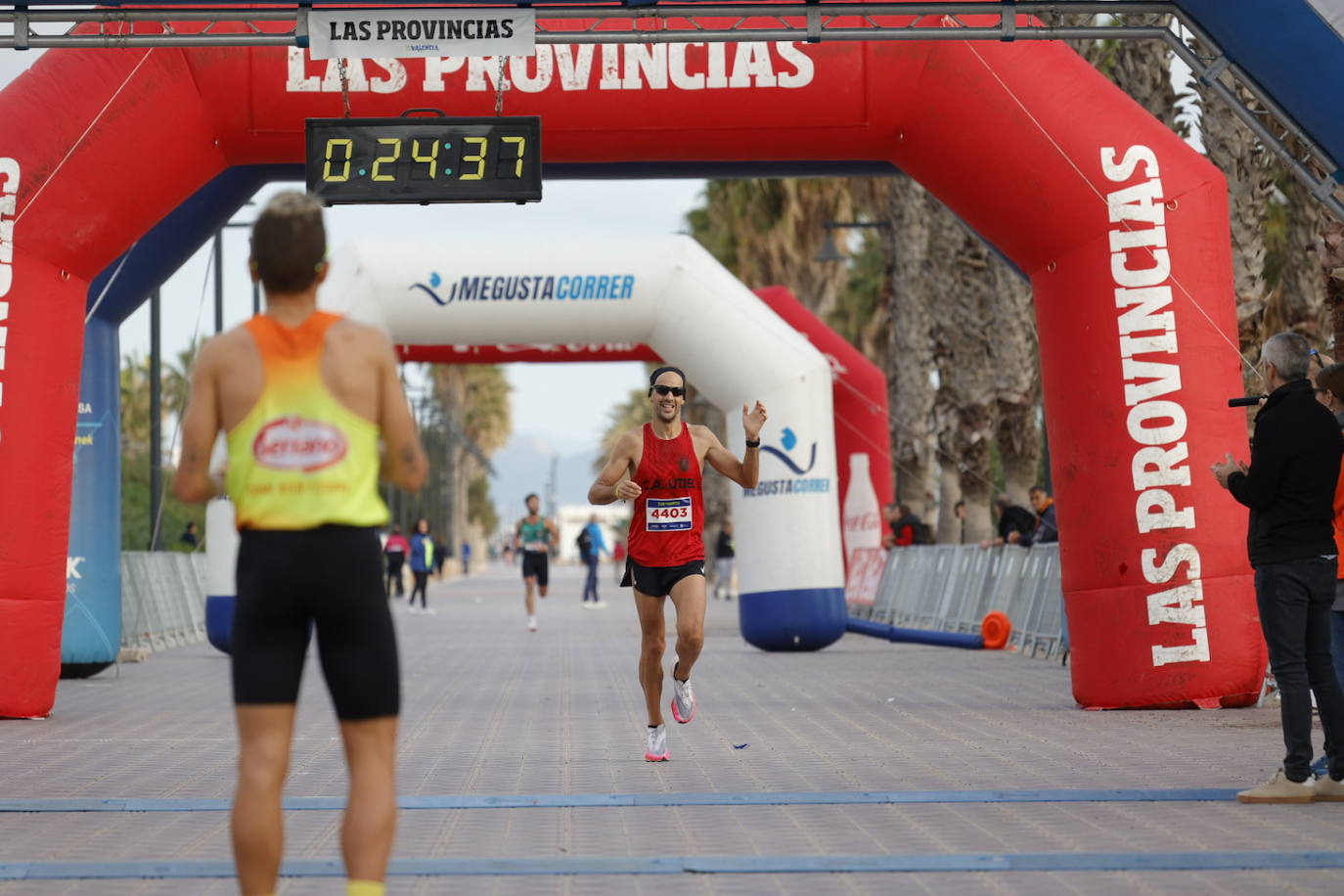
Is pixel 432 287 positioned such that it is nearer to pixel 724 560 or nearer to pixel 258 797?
pixel 258 797

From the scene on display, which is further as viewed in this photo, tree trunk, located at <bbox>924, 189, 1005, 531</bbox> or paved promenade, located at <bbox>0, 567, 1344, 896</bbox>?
tree trunk, located at <bbox>924, 189, 1005, 531</bbox>

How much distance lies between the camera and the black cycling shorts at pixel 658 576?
30.6 ft

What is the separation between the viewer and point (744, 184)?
125ft

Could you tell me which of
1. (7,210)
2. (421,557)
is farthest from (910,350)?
(7,210)

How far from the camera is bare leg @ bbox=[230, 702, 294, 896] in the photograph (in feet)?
14.2

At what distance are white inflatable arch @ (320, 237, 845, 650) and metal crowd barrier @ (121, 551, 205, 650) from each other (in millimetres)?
Result: 4447

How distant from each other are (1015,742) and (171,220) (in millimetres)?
7599

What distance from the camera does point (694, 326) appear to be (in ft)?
60.7

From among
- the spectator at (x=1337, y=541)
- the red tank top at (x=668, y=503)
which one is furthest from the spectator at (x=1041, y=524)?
the spectator at (x=1337, y=541)

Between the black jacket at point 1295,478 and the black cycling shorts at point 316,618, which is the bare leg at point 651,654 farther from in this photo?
the black cycling shorts at point 316,618

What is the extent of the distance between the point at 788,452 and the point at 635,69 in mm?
6895

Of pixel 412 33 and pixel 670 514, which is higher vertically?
pixel 412 33

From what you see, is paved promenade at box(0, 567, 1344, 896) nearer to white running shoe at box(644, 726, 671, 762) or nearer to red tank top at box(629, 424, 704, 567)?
white running shoe at box(644, 726, 671, 762)

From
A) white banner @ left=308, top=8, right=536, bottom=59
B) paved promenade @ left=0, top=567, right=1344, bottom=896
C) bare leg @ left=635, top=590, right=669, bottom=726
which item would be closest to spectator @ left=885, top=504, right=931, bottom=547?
paved promenade @ left=0, top=567, right=1344, bottom=896
